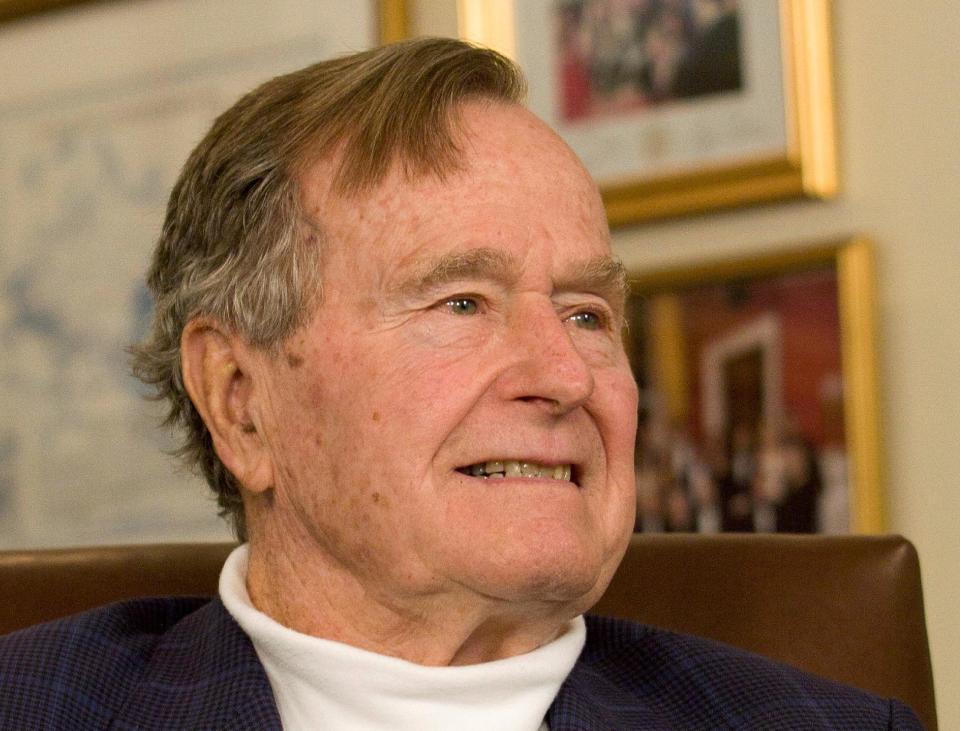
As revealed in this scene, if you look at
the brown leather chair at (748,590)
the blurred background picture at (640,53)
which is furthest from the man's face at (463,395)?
the blurred background picture at (640,53)

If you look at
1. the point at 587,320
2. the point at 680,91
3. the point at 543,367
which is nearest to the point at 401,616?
the point at 543,367

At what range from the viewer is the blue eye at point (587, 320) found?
A: 6.09ft

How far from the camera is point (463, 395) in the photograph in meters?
1.64

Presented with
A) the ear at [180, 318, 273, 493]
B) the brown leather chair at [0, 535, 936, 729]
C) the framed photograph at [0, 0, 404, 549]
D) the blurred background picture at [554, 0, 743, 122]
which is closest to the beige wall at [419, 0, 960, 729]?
the blurred background picture at [554, 0, 743, 122]

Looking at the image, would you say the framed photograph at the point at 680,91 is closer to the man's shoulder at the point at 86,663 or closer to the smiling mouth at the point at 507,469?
the smiling mouth at the point at 507,469

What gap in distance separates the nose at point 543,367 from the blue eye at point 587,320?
0.15 meters

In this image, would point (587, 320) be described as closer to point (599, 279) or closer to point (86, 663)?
point (599, 279)

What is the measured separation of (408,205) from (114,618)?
2.11 ft

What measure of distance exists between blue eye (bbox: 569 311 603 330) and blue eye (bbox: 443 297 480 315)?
0.17 metres

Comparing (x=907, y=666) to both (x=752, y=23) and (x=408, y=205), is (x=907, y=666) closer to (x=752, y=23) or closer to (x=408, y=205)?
(x=408, y=205)

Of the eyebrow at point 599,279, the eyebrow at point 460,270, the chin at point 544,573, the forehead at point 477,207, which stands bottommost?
the chin at point 544,573

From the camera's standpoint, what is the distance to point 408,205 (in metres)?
1.72

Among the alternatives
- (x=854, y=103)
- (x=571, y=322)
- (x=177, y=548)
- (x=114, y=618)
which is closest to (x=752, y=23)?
(x=854, y=103)

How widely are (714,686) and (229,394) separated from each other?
0.73 m
